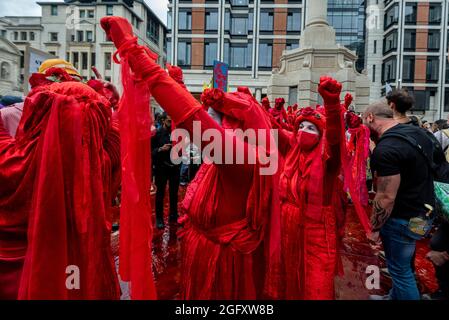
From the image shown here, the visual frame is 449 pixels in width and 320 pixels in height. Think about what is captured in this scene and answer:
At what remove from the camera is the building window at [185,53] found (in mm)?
38219

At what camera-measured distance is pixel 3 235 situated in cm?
185

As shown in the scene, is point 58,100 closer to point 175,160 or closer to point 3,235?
point 3,235

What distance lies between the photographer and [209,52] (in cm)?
3838

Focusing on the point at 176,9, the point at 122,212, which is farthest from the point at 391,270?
the point at 176,9

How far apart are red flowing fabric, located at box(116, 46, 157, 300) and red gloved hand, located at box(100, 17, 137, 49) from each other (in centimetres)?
8

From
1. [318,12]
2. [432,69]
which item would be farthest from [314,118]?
[432,69]

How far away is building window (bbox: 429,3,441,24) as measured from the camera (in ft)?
135

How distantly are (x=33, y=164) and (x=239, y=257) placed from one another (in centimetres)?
125

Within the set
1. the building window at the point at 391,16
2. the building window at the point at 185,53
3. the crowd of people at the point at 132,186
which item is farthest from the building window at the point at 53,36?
the crowd of people at the point at 132,186

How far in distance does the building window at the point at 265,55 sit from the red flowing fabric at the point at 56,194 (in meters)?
39.2

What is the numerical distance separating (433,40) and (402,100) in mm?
48510

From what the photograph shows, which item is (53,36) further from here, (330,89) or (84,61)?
(330,89)

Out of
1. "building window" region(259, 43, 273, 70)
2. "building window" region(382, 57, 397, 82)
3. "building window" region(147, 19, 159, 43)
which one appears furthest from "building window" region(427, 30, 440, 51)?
"building window" region(147, 19, 159, 43)

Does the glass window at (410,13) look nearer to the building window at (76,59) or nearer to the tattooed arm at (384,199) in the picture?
the building window at (76,59)
